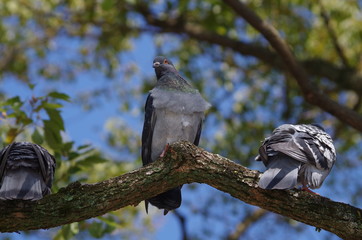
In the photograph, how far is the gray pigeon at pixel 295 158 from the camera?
4.13m

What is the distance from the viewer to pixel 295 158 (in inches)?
169

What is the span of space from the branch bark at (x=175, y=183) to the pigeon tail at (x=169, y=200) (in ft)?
2.64

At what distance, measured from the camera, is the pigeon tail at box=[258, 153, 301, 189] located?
161 inches

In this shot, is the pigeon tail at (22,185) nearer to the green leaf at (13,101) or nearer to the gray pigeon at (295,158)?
the green leaf at (13,101)

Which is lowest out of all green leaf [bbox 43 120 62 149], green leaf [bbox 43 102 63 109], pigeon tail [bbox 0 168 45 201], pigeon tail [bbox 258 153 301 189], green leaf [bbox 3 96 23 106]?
pigeon tail [bbox 258 153 301 189]

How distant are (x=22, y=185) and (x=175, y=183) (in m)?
1.15

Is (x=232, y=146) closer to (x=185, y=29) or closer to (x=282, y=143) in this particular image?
(x=185, y=29)

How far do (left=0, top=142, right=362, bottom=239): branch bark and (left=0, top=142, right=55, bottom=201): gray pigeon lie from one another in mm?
117

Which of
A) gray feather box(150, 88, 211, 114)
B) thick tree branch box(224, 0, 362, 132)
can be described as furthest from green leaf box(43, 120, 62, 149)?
thick tree branch box(224, 0, 362, 132)

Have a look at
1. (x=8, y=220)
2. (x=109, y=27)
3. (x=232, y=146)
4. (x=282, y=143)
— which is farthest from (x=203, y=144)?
(x=8, y=220)

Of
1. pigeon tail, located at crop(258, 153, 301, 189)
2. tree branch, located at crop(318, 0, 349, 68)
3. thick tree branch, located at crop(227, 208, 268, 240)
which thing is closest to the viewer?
pigeon tail, located at crop(258, 153, 301, 189)

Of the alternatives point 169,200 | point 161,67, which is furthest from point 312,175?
point 161,67

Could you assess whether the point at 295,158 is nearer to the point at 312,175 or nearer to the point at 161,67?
the point at 312,175

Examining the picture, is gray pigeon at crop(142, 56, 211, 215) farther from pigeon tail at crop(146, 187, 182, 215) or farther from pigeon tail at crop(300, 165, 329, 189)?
pigeon tail at crop(300, 165, 329, 189)
